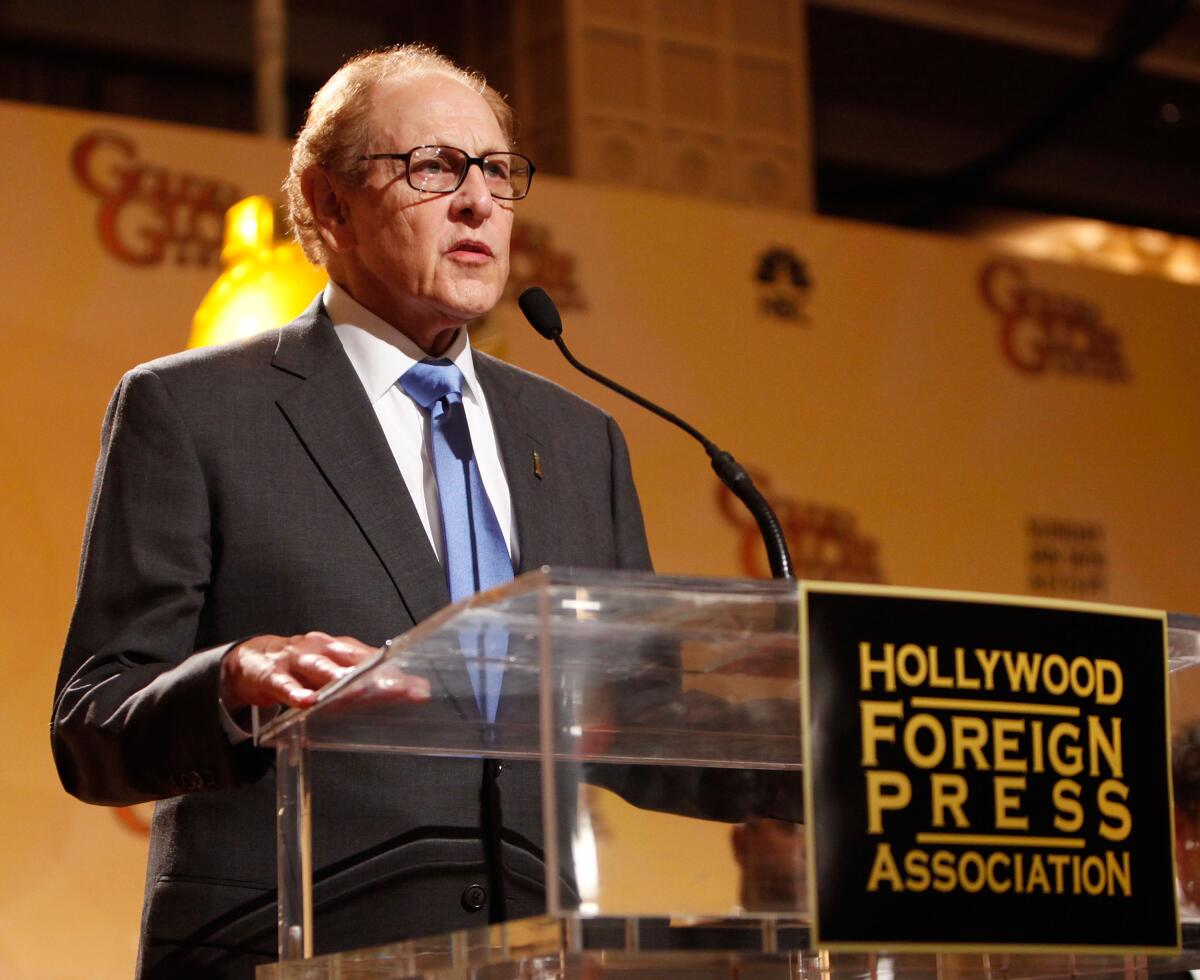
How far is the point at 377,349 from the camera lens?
179 centimetres

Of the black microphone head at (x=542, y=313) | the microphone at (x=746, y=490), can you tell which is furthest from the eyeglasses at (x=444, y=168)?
the microphone at (x=746, y=490)

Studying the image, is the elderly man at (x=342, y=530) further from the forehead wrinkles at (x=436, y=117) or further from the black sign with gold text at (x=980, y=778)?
the black sign with gold text at (x=980, y=778)

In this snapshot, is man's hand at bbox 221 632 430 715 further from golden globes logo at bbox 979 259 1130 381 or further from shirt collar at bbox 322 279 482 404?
golden globes logo at bbox 979 259 1130 381

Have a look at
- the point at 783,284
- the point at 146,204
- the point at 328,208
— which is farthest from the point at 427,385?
the point at 783,284

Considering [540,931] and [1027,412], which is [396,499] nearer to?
[540,931]

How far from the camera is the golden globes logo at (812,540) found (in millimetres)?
5332

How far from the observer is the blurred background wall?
4387 mm

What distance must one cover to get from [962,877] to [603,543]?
76cm

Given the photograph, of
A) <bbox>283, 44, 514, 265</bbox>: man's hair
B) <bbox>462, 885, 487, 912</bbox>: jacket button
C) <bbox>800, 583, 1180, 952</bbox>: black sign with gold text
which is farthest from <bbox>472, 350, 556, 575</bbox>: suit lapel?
<bbox>800, 583, 1180, 952</bbox>: black sign with gold text

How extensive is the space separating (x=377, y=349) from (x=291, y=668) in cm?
54

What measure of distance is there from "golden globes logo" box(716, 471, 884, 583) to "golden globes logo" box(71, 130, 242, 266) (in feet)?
5.29

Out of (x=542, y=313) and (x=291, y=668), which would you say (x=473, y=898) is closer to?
(x=291, y=668)

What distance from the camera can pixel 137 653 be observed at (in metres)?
1.56

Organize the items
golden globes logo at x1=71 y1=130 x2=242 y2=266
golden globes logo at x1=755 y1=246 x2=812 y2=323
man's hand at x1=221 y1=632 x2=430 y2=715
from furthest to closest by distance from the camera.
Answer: golden globes logo at x1=755 y1=246 x2=812 y2=323 → golden globes logo at x1=71 y1=130 x2=242 y2=266 → man's hand at x1=221 y1=632 x2=430 y2=715
